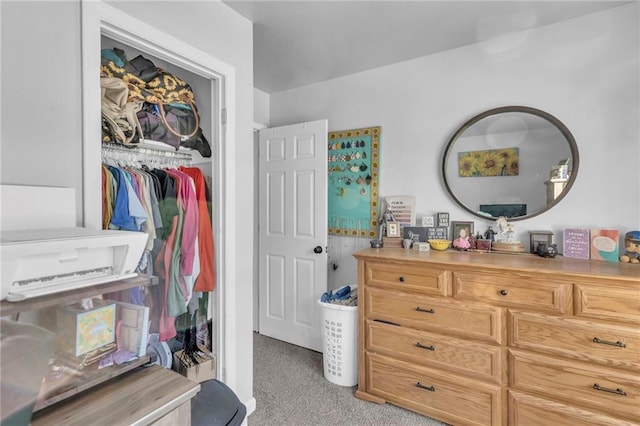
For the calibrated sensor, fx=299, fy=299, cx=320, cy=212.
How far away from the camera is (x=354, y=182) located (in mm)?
2742

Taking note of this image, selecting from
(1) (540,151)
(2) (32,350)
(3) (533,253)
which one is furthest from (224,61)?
(3) (533,253)

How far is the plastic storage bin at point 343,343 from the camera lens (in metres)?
2.23

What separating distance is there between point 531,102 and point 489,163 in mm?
473

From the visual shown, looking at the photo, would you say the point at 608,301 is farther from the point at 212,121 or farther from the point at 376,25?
the point at 212,121

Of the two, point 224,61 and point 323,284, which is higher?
point 224,61

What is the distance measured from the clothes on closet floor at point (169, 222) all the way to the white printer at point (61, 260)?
518 millimetres

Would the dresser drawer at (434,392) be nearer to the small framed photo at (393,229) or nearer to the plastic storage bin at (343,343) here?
the plastic storage bin at (343,343)

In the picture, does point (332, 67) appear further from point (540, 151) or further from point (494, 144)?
point (540, 151)

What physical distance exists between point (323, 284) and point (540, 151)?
194 centimetres

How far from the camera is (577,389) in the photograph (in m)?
1.51

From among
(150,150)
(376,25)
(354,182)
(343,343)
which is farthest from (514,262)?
(150,150)

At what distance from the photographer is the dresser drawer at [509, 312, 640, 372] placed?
142cm

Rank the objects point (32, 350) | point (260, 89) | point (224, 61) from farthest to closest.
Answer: point (260, 89), point (224, 61), point (32, 350)

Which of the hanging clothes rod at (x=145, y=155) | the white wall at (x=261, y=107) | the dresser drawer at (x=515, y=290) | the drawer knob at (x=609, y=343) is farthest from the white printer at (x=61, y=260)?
the white wall at (x=261, y=107)
